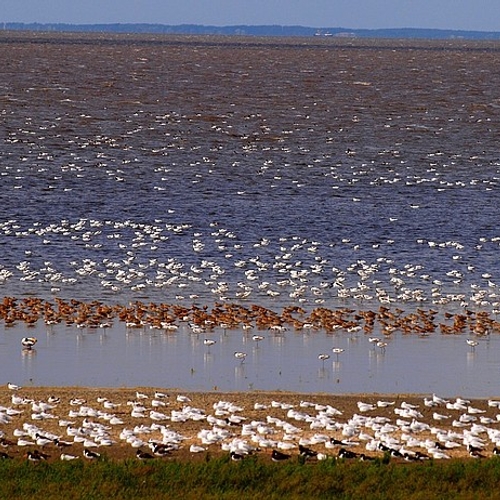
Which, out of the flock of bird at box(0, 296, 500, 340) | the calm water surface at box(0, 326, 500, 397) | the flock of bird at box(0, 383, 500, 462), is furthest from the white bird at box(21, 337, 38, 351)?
Result: the flock of bird at box(0, 383, 500, 462)

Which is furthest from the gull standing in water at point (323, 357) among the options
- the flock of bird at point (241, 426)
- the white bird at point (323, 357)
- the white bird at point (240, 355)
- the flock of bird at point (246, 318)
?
the flock of bird at point (241, 426)

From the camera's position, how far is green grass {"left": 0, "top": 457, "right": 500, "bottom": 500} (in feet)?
47.8

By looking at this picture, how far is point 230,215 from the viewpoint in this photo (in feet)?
123

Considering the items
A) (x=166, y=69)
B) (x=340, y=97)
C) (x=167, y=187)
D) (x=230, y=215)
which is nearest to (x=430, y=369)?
(x=230, y=215)

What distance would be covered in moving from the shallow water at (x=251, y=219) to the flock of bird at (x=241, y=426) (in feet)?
5.91

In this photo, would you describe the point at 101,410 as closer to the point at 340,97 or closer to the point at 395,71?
the point at 340,97

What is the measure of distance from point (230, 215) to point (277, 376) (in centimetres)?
1668

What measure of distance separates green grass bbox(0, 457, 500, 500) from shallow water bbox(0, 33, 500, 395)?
5060 millimetres

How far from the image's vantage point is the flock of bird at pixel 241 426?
53.3 ft

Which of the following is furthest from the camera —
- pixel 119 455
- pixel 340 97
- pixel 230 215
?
pixel 340 97

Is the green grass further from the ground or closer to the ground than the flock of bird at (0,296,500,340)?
further from the ground

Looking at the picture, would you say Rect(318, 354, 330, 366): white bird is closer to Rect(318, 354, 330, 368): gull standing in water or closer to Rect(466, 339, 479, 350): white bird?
Rect(318, 354, 330, 368): gull standing in water

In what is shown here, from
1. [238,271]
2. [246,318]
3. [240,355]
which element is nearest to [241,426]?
[240,355]

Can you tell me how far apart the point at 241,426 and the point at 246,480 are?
2384 mm
